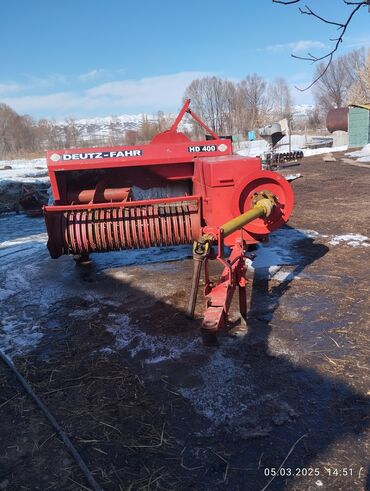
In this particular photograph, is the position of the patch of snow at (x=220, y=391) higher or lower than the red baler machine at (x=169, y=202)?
lower

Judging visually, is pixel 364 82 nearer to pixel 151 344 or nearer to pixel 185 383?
pixel 151 344

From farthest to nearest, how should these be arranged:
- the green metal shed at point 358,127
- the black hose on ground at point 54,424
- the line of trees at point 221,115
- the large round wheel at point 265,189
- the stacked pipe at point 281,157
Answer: the line of trees at point 221,115, the green metal shed at point 358,127, the stacked pipe at point 281,157, the large round wheel at point 265,189, the black hose on ground at point 54,424

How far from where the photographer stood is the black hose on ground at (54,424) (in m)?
2.15

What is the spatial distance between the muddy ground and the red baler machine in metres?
0.47

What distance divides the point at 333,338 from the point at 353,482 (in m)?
1.45

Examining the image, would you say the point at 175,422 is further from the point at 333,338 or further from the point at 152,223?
the point at 152,223

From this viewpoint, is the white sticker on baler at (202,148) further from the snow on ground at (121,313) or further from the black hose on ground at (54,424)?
the black hose on ground at (54,424)

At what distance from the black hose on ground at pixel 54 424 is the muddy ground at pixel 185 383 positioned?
0.04 m

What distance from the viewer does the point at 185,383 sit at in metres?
2.91

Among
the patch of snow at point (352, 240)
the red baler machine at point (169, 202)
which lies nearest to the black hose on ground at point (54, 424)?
the red baler machine at point (169, 202)

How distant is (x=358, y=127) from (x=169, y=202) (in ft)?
74.8

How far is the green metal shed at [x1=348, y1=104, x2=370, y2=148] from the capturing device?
23.5 m

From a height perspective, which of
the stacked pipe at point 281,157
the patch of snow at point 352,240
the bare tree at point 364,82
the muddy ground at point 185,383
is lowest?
the muddy ground at point 185,383

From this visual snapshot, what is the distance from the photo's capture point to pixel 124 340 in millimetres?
3611
